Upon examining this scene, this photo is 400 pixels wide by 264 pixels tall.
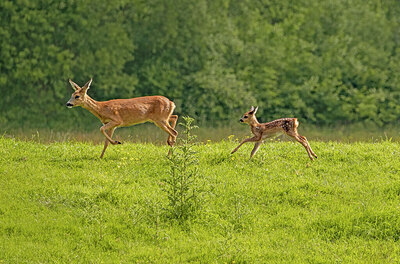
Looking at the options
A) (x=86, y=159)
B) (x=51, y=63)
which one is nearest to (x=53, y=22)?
(x=51, y=63)

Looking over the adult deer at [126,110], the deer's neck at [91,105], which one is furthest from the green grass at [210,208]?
the deer's neck at [91,105]

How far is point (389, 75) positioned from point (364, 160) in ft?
58.8

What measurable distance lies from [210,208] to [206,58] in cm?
1899

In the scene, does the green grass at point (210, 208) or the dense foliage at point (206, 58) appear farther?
the dense foliage at point (206, 58)

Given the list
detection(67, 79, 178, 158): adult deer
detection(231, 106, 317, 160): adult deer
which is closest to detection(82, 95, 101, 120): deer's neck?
detection(67, 79, 178, 158): adult deer

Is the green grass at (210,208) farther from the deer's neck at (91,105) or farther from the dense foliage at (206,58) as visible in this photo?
the dense foliage at (206,58)

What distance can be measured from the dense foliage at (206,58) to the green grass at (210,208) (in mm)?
13873

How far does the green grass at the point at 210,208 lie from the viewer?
880 centimetres

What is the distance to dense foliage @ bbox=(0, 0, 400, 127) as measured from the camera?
26.9m

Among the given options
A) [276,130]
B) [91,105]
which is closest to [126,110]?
[91,105]

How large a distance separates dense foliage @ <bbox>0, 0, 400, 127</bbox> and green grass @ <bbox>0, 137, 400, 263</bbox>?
1387cm

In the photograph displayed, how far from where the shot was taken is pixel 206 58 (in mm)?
28594

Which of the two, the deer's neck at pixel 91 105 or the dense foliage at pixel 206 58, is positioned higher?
the deer's neck at pixel 91 105

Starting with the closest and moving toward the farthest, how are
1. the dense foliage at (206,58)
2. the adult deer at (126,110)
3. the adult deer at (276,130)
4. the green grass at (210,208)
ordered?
the green grass at (210,208) < the adult deer at (276,130) < the adult deer at (126,110) < the dense foliage at (206,58)
